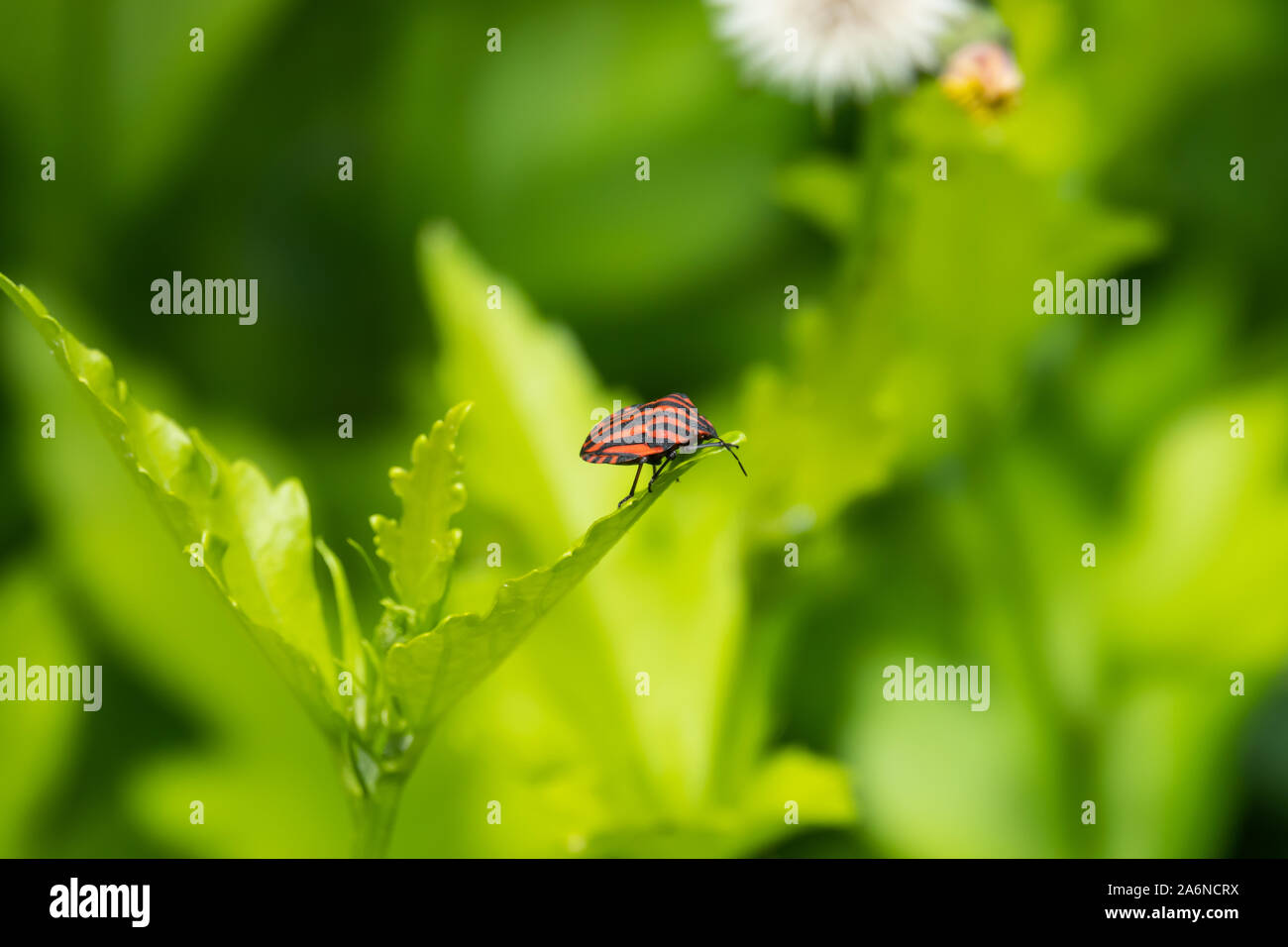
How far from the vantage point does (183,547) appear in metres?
0.68

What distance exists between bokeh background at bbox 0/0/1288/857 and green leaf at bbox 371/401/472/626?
1.22ft

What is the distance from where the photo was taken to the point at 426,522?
658mm

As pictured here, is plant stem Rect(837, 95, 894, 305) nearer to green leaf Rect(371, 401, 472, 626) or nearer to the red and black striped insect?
the red and black striped insect

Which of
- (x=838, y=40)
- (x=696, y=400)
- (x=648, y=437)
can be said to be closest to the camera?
(x=648, y=437)

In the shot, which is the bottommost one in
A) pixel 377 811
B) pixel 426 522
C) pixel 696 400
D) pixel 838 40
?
pixel 377 811

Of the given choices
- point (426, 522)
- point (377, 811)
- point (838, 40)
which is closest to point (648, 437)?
point (426, 522)

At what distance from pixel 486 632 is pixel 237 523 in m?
0.18

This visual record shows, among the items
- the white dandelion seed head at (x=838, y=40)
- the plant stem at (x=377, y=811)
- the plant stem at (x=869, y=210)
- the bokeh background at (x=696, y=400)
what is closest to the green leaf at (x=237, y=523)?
the plant stem at (x=377, y=811)

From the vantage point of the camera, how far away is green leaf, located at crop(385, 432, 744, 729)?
0.61 m

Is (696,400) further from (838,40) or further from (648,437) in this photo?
(648,437)

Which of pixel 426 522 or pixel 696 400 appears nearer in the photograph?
pixel 426 522

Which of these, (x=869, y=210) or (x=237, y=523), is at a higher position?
(x=869, y=210)

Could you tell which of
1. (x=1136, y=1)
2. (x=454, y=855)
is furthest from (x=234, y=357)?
(x=1136, y=1)

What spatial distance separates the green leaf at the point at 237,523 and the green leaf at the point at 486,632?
5 cm
